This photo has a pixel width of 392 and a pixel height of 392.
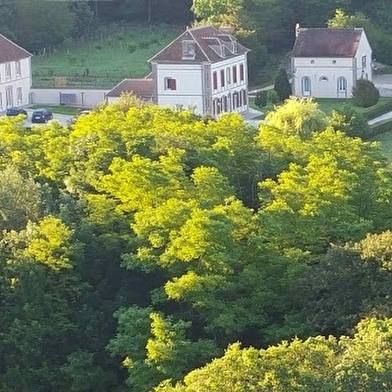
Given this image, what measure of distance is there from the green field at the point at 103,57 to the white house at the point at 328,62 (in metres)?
8.88

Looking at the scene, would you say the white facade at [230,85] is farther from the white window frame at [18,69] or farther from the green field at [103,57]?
the white window frame at [18,69]

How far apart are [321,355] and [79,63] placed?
2024 inches

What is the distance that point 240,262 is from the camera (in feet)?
98.4

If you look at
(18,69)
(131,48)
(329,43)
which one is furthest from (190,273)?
(131,48)

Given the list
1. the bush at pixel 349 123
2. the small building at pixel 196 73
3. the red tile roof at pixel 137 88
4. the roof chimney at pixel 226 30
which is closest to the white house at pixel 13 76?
the red tile roof at pixel 137 88

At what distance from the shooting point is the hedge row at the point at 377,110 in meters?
58.6

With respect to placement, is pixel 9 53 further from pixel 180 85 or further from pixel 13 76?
pixel 180 85

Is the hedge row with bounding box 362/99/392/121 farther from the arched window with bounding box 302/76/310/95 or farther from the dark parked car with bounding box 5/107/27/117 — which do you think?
the dark parked car with bounding box 5/107/27/117

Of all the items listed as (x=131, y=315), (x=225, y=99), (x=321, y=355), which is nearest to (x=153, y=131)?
(x=131, y=315)

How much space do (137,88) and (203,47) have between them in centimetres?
349

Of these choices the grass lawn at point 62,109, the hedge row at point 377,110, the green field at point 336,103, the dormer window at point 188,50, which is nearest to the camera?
the dormer window at point 188,50

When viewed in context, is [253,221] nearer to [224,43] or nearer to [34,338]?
[34,338]

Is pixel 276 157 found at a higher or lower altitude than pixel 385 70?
higher

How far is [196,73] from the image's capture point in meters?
58.5
